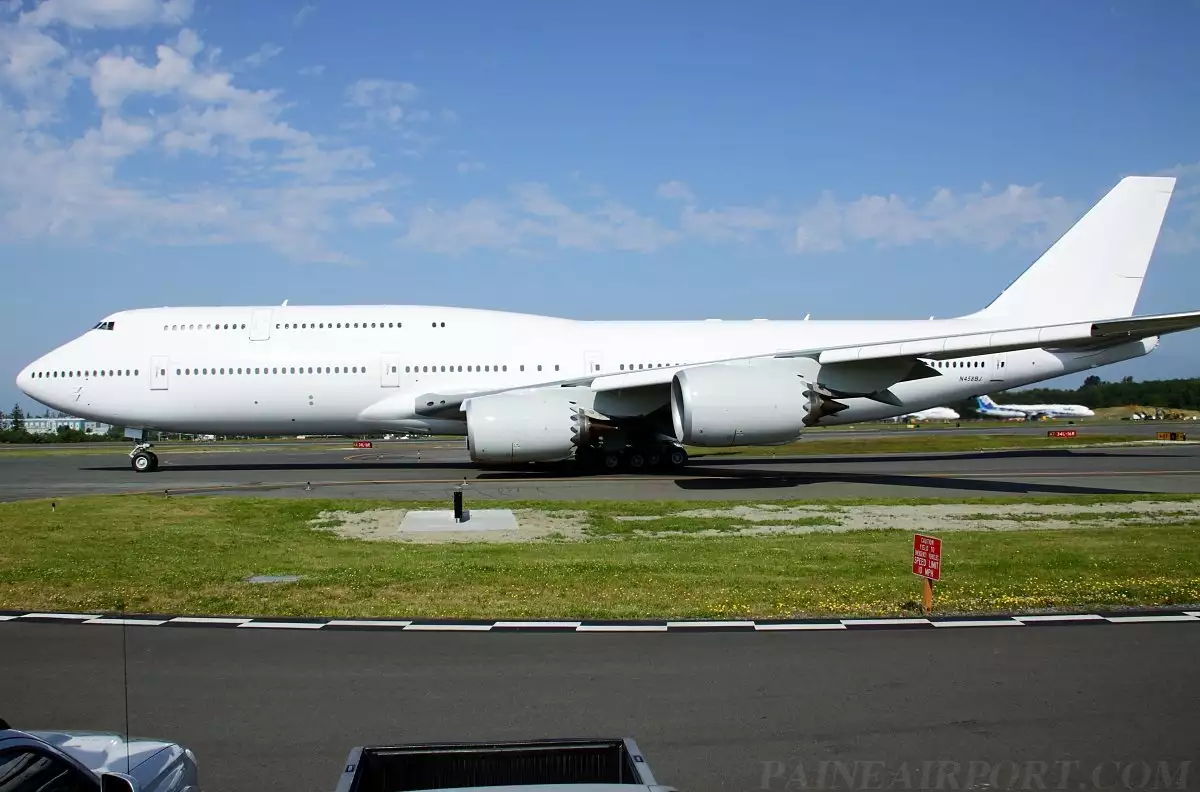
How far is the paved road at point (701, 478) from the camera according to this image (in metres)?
21.6

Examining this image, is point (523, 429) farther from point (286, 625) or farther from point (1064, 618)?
point (1064, 618)

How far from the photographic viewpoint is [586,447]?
2555 centimetres

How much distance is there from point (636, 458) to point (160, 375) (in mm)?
13898

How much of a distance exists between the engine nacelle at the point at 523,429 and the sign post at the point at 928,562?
1437cm

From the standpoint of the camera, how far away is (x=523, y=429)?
75.9 ft

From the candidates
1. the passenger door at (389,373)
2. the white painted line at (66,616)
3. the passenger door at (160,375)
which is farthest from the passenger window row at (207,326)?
the white painted line at (66,616)

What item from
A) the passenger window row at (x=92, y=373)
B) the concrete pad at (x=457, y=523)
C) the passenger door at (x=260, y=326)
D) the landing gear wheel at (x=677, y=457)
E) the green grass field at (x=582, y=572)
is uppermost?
the passenger door at (x=260, y=326)

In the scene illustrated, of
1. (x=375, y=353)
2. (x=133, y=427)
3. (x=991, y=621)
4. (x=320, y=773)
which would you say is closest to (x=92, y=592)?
(x=320, y=773)

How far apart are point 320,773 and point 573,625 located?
385 cm

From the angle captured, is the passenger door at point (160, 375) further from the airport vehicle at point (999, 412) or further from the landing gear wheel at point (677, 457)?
the airport vehicle at point (999, 412)

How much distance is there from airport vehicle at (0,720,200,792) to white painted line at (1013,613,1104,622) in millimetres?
7670

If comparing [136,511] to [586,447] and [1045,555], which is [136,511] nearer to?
[586,447]

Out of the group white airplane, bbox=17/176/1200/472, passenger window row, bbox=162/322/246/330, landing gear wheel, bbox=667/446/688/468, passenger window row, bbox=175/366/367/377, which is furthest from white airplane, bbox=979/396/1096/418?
passenger window row, bbox=162/322/246/330

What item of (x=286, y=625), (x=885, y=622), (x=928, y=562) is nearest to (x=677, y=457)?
(x=928, y=562)
